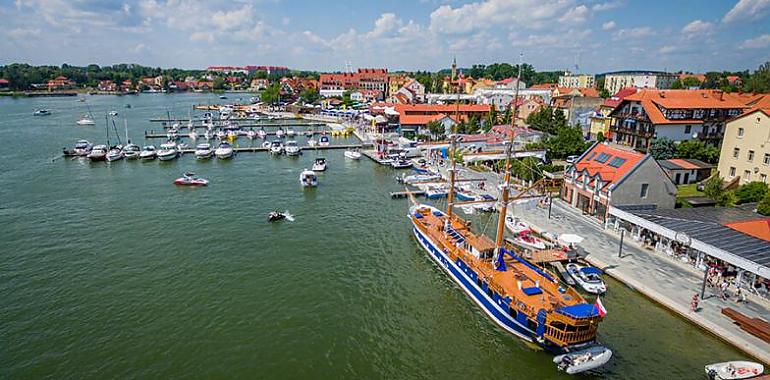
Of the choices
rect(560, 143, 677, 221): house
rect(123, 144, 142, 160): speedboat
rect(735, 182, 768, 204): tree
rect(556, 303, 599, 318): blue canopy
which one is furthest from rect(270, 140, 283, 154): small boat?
rect(735, 182, 768, 204): tree

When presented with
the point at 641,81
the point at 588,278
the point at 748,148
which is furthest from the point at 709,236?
the point at 641,81

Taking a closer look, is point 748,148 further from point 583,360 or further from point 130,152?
point 130,152

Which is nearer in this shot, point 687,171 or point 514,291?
point 514,291

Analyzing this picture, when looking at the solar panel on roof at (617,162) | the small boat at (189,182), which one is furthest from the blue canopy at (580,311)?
the small boat at (189,182)

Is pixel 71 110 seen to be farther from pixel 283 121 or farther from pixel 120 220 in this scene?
pixel 120 220

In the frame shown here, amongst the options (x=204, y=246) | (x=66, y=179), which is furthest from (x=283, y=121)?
(x=204, y=246)

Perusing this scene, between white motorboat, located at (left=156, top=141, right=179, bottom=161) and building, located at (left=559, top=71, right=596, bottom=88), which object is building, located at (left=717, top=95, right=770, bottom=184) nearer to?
white motorboat, located at (left=156, top=141, right=179, bottom=161)
